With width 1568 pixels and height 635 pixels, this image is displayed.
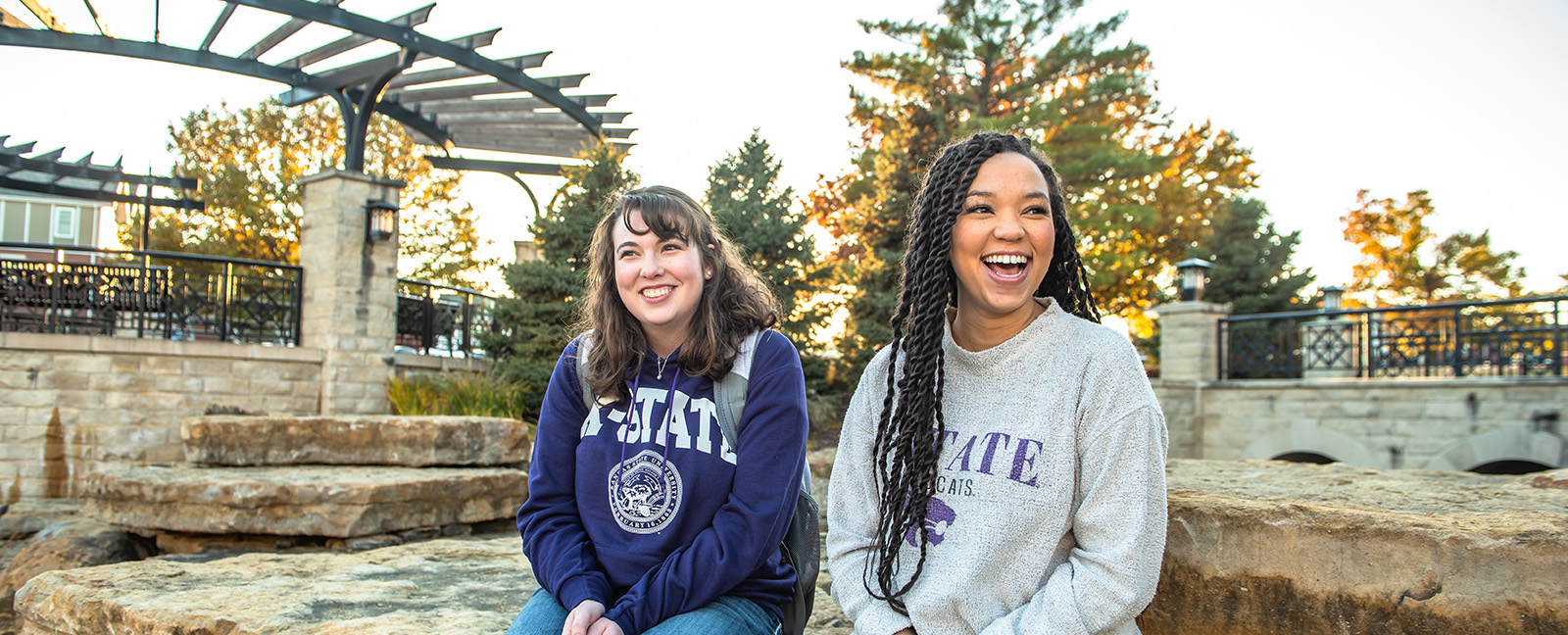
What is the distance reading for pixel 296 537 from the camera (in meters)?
5.02

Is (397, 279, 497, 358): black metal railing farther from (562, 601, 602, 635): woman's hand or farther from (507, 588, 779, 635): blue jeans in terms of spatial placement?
(562, 601, 602, 635): woman's hand

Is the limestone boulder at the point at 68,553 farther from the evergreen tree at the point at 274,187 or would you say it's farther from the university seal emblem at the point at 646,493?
the evergreen tree at the point at 274,187

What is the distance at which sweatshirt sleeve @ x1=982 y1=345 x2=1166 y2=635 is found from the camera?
4.82 ft

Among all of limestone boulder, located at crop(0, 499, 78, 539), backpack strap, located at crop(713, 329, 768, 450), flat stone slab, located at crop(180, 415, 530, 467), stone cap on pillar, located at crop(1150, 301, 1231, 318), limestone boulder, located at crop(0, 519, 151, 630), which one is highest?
stone cap on pillar, located at crop(1150, 301, 1231, 318)

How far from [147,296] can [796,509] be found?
976 centimetres

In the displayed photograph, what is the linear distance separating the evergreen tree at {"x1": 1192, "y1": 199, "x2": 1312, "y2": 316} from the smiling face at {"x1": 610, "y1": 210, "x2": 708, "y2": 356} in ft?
65.6

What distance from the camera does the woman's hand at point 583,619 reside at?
1.84 m

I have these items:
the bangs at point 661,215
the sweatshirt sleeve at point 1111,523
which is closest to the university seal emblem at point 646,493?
the bangs at point 661,215

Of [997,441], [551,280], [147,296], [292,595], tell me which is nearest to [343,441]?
[292,595]

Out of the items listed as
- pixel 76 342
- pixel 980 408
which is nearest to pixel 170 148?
pixel 76 342

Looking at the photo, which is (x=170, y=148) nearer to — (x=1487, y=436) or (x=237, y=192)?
(x=237, y=192)

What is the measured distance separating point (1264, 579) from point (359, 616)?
8.38 ft

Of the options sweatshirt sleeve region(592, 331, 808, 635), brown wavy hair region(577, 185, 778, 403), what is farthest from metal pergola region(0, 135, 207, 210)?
sweatshirt sleeve region(592, 331, 808, 635)

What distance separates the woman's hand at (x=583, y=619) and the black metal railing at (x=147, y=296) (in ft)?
28.3
